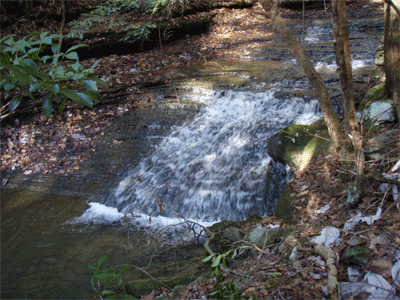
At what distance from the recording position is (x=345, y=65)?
3133 mm

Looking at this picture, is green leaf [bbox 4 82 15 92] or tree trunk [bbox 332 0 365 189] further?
tree trunk [bbox 332 0 365 189]

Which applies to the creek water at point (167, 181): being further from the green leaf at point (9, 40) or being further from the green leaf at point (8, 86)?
the green leaf at point (9, 40)

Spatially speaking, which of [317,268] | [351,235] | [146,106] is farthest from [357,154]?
[146,106]

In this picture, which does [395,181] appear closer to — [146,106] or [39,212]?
[39,212]

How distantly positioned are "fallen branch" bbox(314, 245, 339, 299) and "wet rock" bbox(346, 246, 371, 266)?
123 millimetres

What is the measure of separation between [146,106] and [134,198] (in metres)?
3.14

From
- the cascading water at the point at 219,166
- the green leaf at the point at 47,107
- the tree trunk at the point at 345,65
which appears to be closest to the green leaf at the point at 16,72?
the green leaf at the point at 47,107

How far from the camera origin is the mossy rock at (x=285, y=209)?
159 inches

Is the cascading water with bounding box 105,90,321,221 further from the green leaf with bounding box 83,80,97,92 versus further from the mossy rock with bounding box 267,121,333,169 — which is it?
the green leaf with bounding box 83,80,97,92

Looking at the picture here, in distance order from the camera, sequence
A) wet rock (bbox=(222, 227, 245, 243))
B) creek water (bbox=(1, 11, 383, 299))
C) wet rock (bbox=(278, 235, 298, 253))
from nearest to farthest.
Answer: wet rock (bbox=(278, 235, 298, 253)) → wet rock (bbox=(222, 227, 245, 243)) → creek water (bbox=(1, 11, 383, 299))

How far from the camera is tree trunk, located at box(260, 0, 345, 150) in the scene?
3.47 meters

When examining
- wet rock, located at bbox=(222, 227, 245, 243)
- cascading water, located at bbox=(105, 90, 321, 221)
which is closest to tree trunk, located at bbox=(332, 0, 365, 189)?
cascading water, located at bbox=(105, 90, 321, 221)

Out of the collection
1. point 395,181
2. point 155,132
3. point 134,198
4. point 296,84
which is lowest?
point 134,198

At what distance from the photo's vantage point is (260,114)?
679 cm
